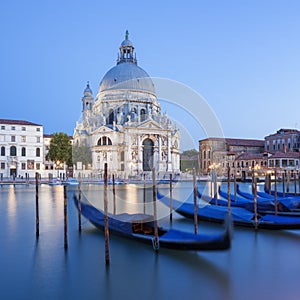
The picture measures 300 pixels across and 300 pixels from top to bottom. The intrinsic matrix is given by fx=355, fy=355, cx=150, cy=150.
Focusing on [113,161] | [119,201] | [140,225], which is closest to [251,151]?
[113,161]

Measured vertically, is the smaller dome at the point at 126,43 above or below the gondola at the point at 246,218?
above

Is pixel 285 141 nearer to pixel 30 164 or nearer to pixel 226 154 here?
pixel 226 154

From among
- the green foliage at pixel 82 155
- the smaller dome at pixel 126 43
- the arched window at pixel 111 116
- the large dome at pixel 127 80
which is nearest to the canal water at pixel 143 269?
the green foliage at pixel 82 155

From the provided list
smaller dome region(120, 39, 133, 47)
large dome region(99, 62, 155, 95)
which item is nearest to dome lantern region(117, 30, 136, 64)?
smaller dome region(120, 39, 133, 47)

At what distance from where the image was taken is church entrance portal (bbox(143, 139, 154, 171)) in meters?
30.5

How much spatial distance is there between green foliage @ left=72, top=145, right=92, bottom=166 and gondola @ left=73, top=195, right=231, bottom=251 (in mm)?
20075

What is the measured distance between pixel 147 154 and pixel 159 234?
81.6ft

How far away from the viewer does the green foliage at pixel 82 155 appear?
2706 centimetres

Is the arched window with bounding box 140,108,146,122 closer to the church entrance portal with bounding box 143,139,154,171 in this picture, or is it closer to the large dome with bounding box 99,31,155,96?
the church entrance portal with bounding box 143,139,154,171

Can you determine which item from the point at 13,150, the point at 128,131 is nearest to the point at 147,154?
the point at 128,131

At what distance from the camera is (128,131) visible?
29672 millimetres

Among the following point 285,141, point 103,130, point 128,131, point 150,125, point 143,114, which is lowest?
point 285,141

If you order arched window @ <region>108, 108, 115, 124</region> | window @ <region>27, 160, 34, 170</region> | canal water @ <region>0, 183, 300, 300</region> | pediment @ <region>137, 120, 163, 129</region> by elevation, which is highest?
arched window @ <region>108, 108, 115, 124</region>

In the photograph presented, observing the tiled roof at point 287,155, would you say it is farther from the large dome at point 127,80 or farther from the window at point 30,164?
the window at point 30,164
